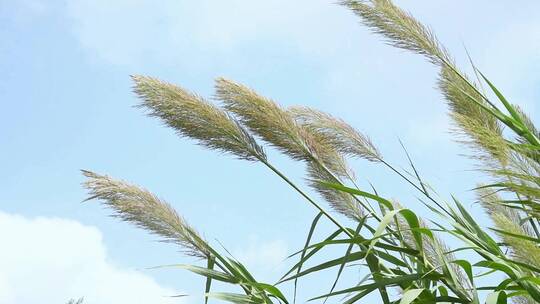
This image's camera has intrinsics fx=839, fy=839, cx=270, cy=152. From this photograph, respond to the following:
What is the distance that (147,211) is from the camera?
5.98ft

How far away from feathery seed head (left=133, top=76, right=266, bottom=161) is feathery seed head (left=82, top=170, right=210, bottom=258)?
0.70 ft

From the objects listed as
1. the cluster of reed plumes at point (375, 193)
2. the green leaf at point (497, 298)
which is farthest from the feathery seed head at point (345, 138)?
the green leaf at point (497, 298)

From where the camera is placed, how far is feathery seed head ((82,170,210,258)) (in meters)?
1.82

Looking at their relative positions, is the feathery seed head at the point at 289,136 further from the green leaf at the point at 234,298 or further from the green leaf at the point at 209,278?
the green leaf at the point at 234,298

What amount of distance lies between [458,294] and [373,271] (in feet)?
0.57

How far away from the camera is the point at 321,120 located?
2236 mm

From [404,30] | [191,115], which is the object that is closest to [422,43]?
[404,30]

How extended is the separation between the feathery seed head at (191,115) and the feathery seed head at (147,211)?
0.70 feet

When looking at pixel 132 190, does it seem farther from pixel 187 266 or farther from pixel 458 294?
pixel 458 294

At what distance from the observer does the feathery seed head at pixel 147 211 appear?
1822 mm

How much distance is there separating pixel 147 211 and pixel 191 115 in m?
0.28

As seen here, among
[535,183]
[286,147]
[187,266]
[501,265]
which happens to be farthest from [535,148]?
[187,266]

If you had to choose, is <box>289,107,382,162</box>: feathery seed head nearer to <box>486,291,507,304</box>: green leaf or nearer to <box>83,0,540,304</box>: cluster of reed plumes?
<box>83,0,540,304</box>: cluster of reed plumes

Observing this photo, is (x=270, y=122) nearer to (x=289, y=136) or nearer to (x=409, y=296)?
(x=289, y=136)
